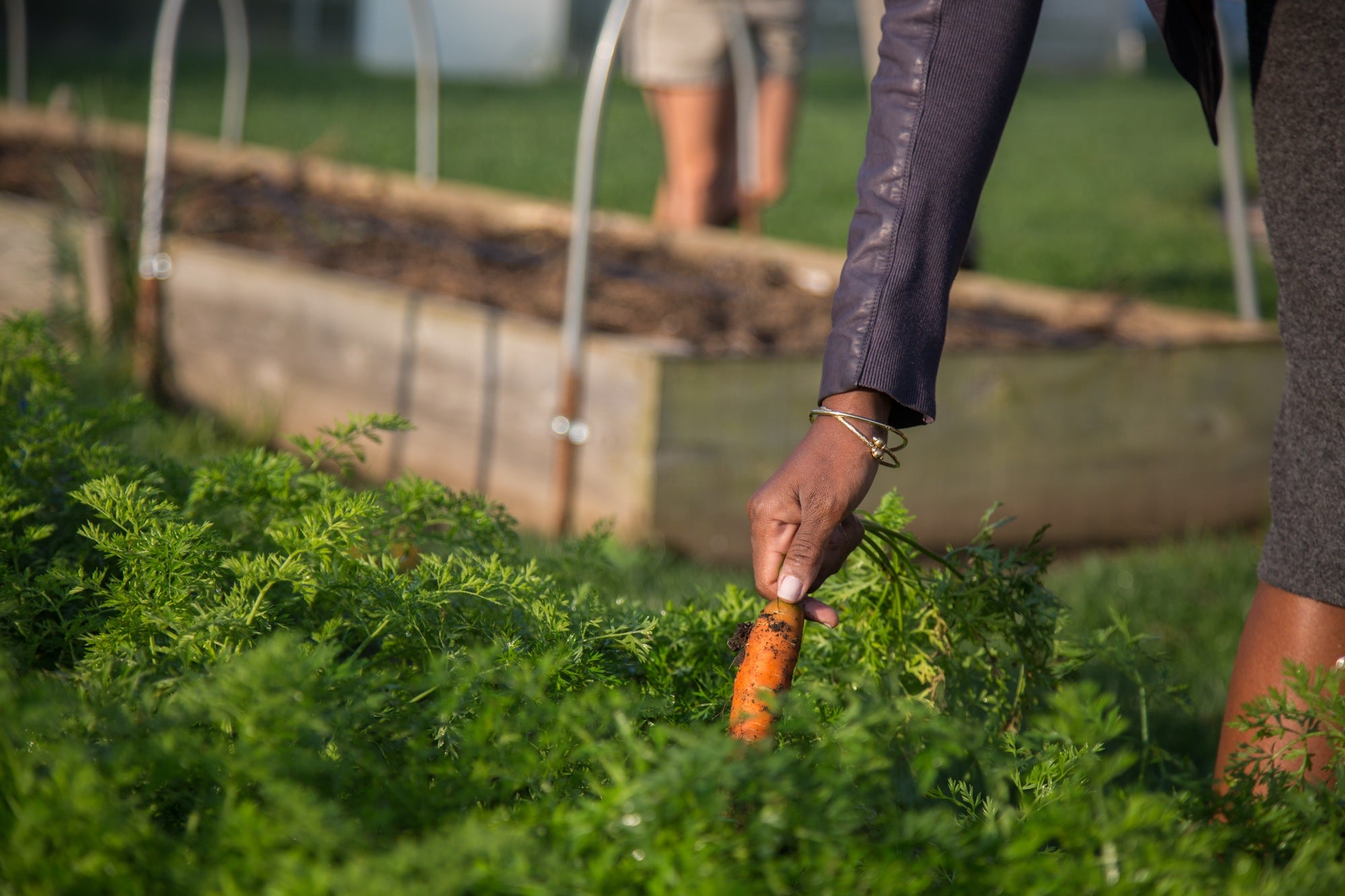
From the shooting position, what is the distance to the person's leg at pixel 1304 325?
4.91 ft

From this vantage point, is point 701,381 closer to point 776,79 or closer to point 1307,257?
point 1307,257

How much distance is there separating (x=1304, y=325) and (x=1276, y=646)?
403mm

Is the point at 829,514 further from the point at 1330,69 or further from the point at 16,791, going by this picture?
the point at 1330,69

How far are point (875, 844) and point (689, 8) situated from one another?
4552 mm

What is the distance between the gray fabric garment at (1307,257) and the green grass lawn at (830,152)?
3.14 meters

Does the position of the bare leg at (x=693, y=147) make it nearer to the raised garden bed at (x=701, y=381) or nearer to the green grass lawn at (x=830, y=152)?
the raised garden bed at (x=701, y=381)

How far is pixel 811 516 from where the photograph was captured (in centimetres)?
122

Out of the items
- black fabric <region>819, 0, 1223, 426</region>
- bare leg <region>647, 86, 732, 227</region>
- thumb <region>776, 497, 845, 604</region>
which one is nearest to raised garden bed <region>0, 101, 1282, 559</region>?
A: bare leg <region>647, 86, 732, 227</region>

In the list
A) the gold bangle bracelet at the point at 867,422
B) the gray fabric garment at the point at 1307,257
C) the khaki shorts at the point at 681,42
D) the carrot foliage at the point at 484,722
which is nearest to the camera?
the carrot foliage at the point at 484,722

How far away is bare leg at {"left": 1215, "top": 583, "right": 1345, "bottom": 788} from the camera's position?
61.9 inches

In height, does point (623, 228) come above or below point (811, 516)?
below

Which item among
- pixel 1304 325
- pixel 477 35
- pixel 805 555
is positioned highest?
pixel 477 35

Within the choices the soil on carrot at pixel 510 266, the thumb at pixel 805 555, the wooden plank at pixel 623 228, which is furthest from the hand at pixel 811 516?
the wooden plank at pixel 623 228

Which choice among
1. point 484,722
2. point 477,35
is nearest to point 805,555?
point 484,722
